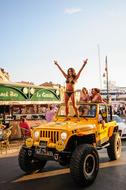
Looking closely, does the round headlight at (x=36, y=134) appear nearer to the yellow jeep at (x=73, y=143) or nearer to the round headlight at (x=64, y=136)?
the yellow jeep at (x=73, y=143)

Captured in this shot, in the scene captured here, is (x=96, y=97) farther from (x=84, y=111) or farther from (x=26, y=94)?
(x=26, y=94)

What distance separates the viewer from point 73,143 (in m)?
7.99

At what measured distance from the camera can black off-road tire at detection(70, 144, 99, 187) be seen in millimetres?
7168

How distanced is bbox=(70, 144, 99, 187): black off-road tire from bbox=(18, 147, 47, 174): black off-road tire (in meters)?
1.58

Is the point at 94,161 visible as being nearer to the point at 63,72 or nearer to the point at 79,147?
the point at 79,147

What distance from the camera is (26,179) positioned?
8023mm

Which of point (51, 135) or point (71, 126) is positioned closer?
point (51, 135)

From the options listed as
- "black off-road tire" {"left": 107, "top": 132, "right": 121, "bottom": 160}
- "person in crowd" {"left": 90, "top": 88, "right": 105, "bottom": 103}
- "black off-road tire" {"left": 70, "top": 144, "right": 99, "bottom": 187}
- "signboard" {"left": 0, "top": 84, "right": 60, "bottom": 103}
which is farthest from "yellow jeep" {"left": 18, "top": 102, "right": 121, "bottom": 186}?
"signboard" {"left": 0, "top": 84, "right": 60, "bottom": 103}

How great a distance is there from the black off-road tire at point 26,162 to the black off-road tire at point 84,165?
1.58 metres

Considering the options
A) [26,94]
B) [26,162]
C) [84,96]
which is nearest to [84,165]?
[26,162]

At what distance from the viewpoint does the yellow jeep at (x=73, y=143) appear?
24.2 feet

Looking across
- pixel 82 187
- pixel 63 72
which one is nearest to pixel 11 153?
pixel 63 72

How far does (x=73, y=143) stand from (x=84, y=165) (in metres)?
0.78

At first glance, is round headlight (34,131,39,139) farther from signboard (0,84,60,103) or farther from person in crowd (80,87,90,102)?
signboard (0,84,60,103)
